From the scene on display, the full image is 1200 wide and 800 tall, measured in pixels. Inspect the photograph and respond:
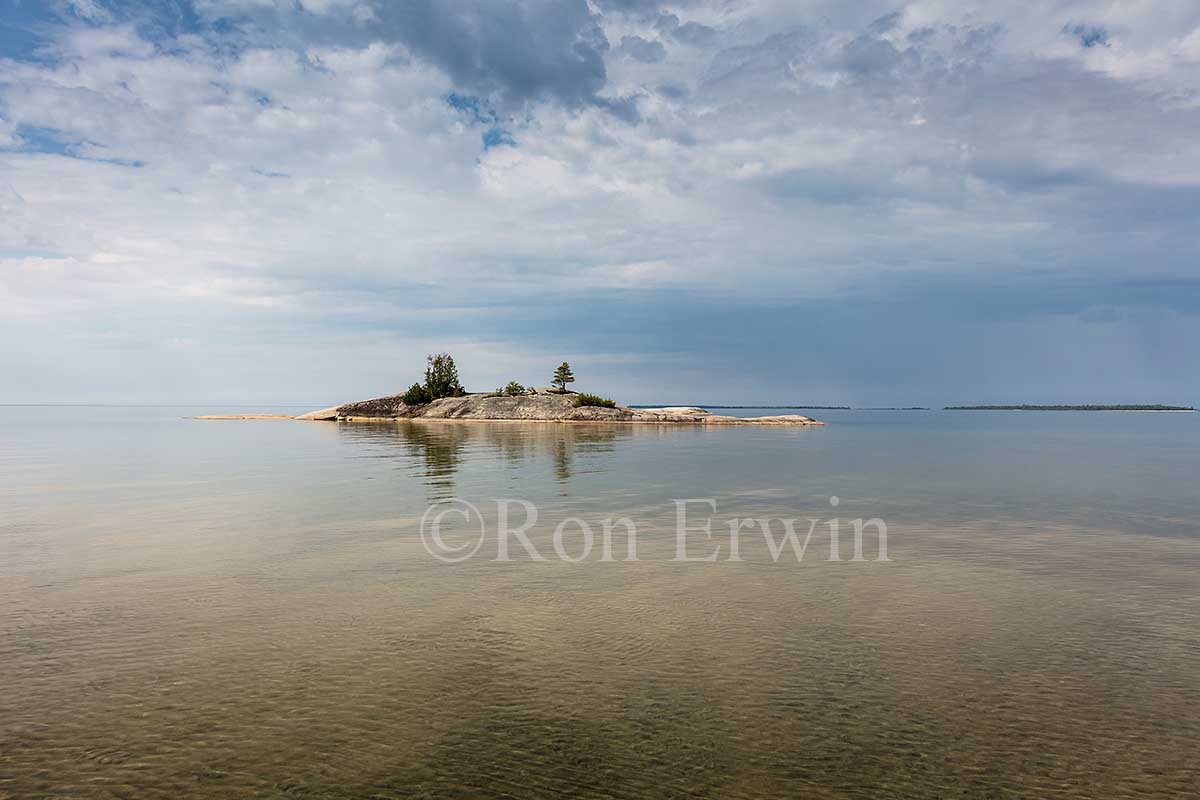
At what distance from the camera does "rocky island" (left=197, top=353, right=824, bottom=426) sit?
108m

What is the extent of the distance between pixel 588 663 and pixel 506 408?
107 m

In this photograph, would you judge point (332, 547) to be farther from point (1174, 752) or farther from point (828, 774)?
point (1174, 752)

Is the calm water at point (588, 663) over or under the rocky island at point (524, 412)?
under

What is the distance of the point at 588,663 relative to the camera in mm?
7949

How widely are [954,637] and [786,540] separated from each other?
22.3ft

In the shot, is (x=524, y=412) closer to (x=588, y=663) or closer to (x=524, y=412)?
(x=524, y=412)
